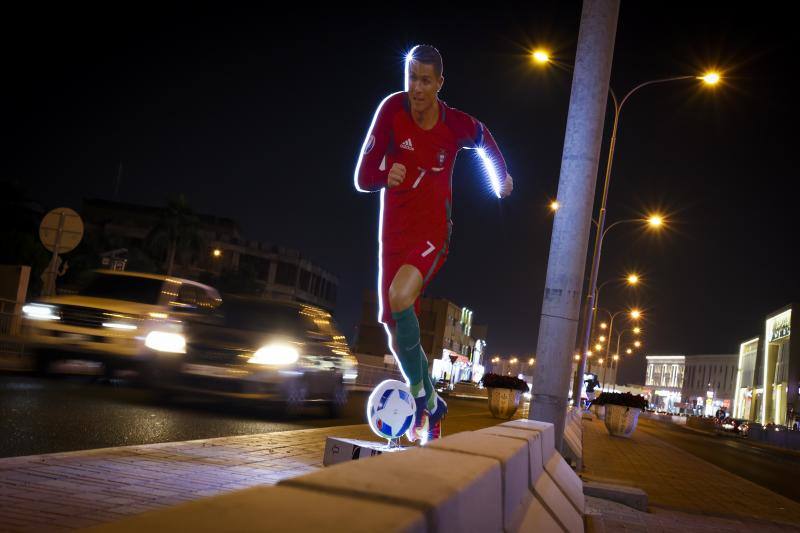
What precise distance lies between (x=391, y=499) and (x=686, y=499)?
9147 millimetres

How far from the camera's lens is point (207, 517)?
134 centimetres

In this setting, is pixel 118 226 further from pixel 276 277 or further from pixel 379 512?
pixel 379 512

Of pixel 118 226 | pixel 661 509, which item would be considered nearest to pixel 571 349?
pixel 661 509

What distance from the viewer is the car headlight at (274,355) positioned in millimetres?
12154

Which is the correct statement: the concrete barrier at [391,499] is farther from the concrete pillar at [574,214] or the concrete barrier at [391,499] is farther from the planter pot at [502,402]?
the planter pot at [502,402]

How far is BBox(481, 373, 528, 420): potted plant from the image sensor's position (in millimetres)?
22766

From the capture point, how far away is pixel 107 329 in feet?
43.5

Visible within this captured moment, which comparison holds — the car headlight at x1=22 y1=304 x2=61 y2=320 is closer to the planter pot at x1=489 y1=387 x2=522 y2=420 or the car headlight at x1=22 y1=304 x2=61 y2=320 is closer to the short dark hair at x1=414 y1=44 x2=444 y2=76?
the short dark hair at x1=414 y1=44 x2=444 y2=76

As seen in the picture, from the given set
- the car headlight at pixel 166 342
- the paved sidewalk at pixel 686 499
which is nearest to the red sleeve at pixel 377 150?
the paved sidewalk at pixel 686 499

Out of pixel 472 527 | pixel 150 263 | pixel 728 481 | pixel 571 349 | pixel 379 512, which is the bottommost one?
pixel 728 481

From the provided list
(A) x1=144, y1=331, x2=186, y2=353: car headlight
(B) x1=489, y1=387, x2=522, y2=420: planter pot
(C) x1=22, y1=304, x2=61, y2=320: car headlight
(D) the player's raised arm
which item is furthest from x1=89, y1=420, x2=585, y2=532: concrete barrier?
(B) x1=489, y1=387, x2=522, y2=420: planter pot

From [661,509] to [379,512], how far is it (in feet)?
25.8

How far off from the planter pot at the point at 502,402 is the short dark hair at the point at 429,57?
56.0 ft

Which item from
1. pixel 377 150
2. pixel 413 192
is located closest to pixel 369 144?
pixel 377 150
